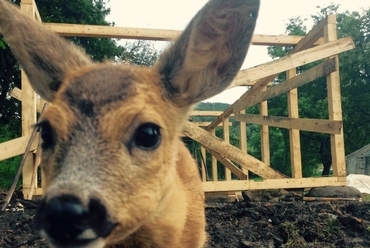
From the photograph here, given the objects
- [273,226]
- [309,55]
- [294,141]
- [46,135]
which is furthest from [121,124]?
[294,141]

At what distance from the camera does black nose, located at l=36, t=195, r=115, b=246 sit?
80.9 inches

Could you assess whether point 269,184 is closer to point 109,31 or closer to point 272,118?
point 272,118

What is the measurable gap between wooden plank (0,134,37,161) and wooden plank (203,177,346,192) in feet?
9.05

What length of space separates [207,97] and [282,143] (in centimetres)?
3445

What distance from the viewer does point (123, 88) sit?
2719mm

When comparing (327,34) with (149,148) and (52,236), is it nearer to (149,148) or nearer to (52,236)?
(149,148)

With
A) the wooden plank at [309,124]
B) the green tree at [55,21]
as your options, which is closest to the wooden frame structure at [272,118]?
the wooden plank at [309,124]

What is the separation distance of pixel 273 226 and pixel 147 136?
3720 mm

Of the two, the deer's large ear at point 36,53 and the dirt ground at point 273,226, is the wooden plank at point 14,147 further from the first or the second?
the deer's large ear at point 36,53

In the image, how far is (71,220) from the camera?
2.06 metres

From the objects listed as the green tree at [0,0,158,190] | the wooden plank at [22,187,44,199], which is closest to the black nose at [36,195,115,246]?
the wooden plank at [22,187,44,199]

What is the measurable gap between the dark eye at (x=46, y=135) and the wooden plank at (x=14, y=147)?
470 cm

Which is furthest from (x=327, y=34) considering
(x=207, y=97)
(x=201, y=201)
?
(x=207, y=97)

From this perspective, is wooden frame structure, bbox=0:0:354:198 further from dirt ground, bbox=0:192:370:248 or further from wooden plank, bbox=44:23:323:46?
dirt ground, bbox=0:192:370:248
